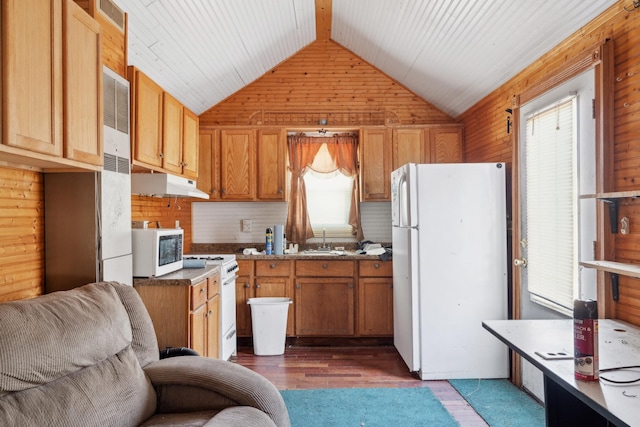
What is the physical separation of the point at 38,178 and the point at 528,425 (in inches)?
128

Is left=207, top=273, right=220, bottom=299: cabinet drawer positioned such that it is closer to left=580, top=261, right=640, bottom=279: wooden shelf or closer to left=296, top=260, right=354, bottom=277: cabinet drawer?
left=296, top=260, right=354, bottom=277: cabinet drawer

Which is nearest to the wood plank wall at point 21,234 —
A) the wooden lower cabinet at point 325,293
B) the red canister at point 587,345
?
the wooden lower cabinet at point 325,293

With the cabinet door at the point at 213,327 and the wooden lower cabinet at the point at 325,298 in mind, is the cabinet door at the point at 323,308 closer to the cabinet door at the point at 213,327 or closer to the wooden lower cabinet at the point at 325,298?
the wooden lower cabinet at the point at 325,298

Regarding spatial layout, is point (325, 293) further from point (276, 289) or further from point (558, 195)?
point (558, 195)

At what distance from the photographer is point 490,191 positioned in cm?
333

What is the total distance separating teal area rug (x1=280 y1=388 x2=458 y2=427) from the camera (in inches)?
105

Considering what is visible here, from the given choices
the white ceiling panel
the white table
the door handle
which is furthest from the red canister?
the door handle

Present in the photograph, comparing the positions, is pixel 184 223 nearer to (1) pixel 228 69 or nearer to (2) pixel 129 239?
(1) pixel 228 69

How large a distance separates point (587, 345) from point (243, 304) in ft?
11.3

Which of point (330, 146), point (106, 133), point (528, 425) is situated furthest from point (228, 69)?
point (528, 425)

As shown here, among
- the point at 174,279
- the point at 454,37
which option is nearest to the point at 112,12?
the point at 174,279

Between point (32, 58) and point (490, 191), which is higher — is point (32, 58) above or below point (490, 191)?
above

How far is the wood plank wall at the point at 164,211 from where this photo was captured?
11.7 ft

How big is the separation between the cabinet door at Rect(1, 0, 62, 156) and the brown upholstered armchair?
0.65 m
